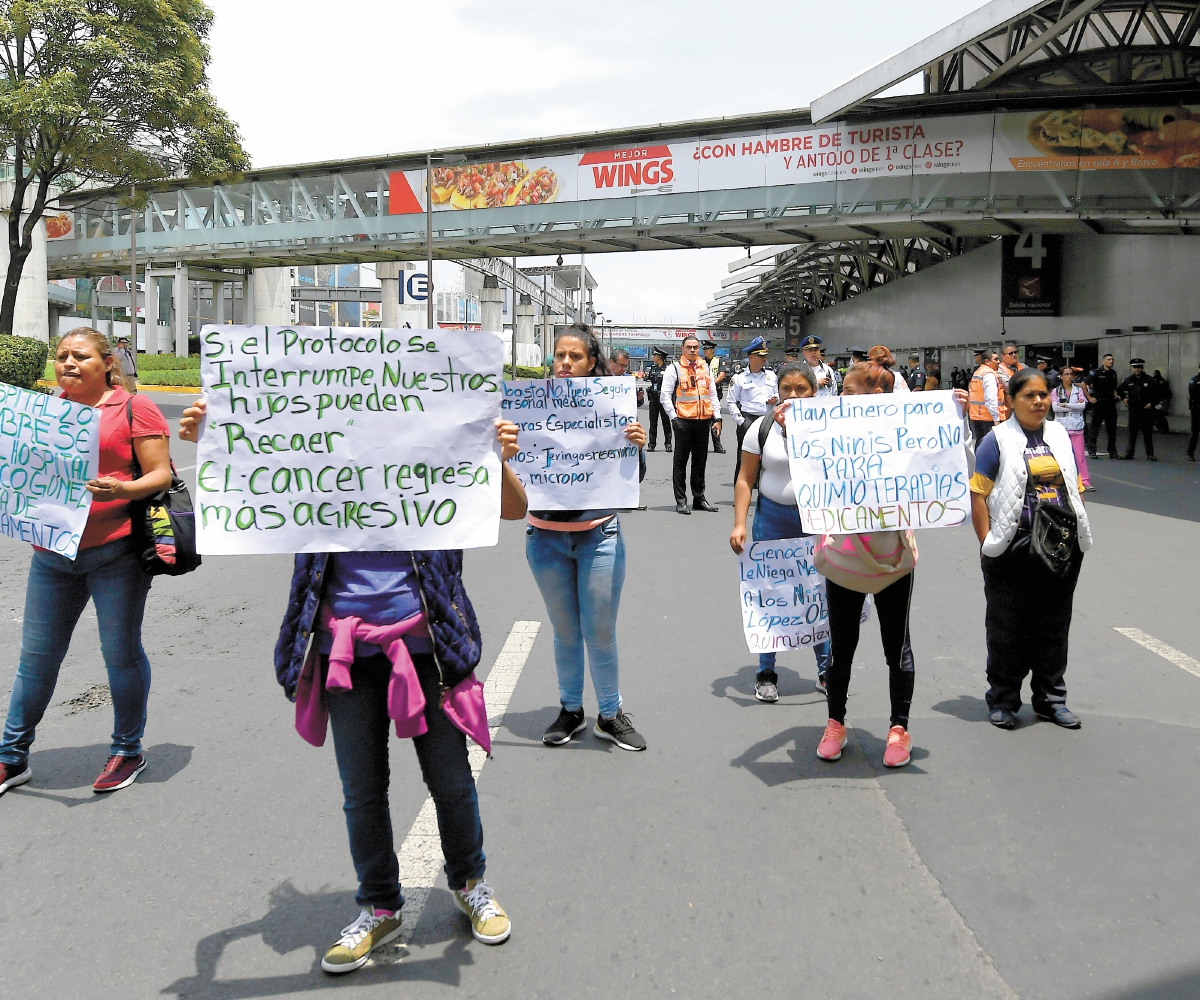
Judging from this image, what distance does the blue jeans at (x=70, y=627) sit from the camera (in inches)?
163

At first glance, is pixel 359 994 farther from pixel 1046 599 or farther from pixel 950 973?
pixel 1046 599

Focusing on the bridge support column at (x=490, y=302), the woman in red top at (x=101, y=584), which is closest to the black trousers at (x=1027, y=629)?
the woman in red top at (x=101, y=584)

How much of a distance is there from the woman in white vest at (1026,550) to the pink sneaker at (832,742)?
36.6 inches

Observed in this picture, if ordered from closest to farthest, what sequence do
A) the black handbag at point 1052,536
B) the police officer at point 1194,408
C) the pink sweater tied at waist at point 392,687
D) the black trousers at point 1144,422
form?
1. the pink sweater tied at waist at point 392,687
2. the black handbag at point 1052,536
3. the police officer at point 1194,408
4. the black trousers at point 1144,422

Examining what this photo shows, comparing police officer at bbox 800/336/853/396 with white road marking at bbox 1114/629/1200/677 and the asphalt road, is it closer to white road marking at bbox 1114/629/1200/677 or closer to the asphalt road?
white road marking at bbox 1114/629/1200/677

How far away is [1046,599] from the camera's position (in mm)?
5062

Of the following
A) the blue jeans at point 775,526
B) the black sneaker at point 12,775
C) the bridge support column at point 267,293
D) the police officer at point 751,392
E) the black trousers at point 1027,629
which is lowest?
the black sneaker at point 12,775

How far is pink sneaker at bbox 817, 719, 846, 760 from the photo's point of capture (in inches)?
178

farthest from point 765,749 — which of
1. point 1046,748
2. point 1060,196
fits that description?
point 1060,196

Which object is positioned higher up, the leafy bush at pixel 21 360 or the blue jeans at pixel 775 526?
the leafy bush at pixel 21 360

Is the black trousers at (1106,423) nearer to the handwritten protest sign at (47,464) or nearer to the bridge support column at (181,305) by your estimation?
the handwritten protest sign at (47,464)

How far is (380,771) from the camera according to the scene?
3.01m

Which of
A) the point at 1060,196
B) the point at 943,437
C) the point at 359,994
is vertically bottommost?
the point at 359,994

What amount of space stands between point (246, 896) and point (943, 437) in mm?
3274
